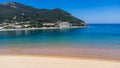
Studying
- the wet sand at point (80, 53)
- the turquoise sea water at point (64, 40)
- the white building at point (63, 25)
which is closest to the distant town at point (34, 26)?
the white building at point (63, 25)

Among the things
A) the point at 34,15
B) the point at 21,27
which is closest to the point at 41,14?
the point at 34,15

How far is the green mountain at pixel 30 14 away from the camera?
93812mm

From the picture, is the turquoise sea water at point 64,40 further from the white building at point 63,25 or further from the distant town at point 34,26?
the white building at point 63,25

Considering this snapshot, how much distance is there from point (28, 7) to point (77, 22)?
2383cm

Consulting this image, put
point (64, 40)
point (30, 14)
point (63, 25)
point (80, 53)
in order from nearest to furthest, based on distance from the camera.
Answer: point (80, 53), point (64, 40), point (63, 25), point (30, 14)

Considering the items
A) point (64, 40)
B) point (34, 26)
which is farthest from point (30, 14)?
point (64, 40)

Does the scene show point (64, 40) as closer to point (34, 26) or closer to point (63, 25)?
point (34, 26)

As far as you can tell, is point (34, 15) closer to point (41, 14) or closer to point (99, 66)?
point (41, 14)

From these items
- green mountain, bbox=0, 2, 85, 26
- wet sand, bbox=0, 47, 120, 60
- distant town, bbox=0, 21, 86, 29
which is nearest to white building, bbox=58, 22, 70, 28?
distant town, bbox=0, 21, 86, 29

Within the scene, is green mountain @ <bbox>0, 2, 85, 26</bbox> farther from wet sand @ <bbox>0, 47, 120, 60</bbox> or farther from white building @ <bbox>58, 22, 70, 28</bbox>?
wet sand @ <bbox>0, 47, 120, 60</bbox>

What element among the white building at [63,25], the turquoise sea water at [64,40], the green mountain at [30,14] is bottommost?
the turquoise sea water at [64,40]

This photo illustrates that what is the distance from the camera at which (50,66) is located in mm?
8359

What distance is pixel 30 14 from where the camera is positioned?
334 ft

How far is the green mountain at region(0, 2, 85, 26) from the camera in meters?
93.8
